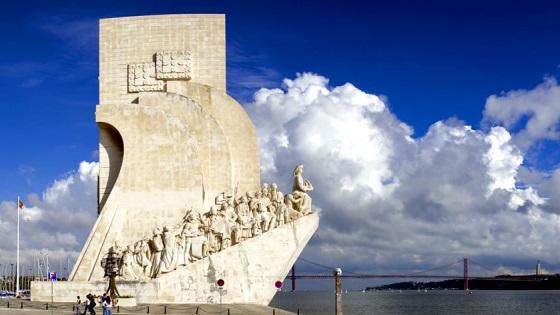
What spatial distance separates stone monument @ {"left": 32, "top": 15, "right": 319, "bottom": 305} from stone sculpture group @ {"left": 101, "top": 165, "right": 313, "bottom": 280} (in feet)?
0.10

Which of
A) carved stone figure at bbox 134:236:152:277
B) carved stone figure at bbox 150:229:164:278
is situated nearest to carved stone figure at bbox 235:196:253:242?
carved stone figure at bbox 150:229:164:278

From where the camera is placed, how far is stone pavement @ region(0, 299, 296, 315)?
Answer: 18.3 metres

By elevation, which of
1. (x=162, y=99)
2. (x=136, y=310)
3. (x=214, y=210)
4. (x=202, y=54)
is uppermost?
(x=202, y=54)

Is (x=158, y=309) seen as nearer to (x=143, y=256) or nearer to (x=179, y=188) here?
(x=143, y=256)

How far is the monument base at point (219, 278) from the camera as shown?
20453 millimetres

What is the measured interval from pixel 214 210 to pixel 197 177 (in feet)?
4.70

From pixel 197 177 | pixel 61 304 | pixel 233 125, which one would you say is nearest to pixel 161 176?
pixel 197 177

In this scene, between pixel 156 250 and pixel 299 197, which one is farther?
pixel 299 197

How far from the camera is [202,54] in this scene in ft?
81.5

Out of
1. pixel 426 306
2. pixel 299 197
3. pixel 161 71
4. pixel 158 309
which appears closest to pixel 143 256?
pixel 158 309

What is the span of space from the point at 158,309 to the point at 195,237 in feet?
9.38

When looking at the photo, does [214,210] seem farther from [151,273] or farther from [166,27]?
[166,27]

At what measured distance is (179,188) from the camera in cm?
2278

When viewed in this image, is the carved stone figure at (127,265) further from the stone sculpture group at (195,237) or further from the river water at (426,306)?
the river water at (426,306)
